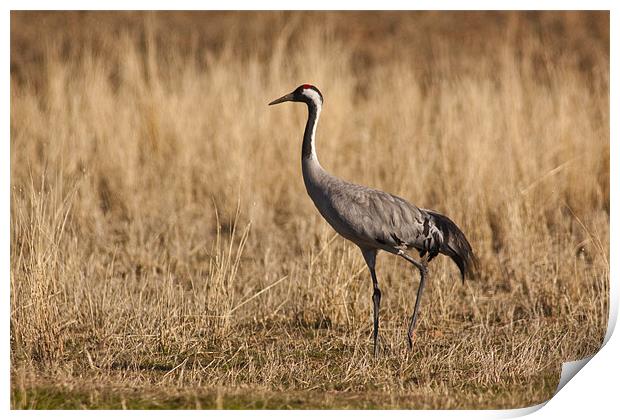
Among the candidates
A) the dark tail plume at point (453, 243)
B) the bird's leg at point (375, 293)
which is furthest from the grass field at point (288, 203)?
the dark tail plume at point (453, 243)

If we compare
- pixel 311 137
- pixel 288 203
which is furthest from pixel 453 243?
pixel 288 203

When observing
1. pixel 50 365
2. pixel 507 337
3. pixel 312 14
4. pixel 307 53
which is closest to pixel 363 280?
pixel 507 337

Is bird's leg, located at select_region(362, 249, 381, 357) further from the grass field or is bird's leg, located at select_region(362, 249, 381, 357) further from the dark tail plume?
the dark tail plume

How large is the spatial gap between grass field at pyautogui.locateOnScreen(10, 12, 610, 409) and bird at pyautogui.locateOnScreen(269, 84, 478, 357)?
50 cm

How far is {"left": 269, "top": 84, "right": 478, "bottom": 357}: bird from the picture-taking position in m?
6.23

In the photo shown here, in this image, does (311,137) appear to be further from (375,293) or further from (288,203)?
(288,203)

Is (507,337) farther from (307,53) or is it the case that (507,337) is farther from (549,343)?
(307,53)

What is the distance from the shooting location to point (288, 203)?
9.82 m

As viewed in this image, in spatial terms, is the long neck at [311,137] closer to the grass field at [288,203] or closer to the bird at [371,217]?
the bird at [371,217]

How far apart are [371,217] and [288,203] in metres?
3.61

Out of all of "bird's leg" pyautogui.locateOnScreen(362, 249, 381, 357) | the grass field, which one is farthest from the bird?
the grass field

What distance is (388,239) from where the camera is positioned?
248 inches

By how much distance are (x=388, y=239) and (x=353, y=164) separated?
4096 millimetres

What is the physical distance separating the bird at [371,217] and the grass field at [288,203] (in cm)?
50
